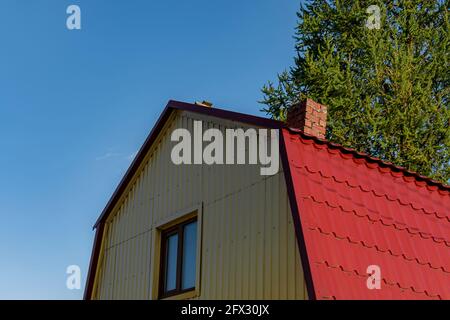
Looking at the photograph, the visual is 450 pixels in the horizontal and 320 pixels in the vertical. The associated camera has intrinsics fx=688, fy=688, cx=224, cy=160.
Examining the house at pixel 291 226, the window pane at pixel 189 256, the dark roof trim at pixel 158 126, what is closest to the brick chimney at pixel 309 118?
the house at pixel 291 226

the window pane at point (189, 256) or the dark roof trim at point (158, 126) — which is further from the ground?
the dark roof trim at point (158, 126)

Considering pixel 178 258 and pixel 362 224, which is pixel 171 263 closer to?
pixel 178 258

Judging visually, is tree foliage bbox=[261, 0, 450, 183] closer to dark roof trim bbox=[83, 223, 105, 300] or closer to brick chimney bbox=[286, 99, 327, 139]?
dark roof trim bbox=[83, 223, 105, 300]

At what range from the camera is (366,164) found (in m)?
10.5

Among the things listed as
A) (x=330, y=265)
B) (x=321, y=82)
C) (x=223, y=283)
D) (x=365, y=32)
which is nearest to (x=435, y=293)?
(x=330, y=265)

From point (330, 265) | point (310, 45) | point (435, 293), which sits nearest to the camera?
point (330, 265)

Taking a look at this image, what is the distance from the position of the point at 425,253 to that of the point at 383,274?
3.96 feet

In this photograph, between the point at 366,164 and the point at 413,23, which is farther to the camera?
the point at 413,23

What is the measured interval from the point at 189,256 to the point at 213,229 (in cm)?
98

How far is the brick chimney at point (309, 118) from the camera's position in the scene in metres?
10.5

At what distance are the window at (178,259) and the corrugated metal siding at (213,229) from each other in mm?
223

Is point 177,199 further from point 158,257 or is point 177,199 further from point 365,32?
point 365,32

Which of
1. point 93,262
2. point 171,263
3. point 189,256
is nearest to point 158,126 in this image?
point 171,263

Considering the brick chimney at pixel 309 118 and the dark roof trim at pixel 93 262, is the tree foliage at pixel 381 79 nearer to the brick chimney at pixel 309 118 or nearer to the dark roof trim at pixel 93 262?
the dark roof trim at pixel 93 262
